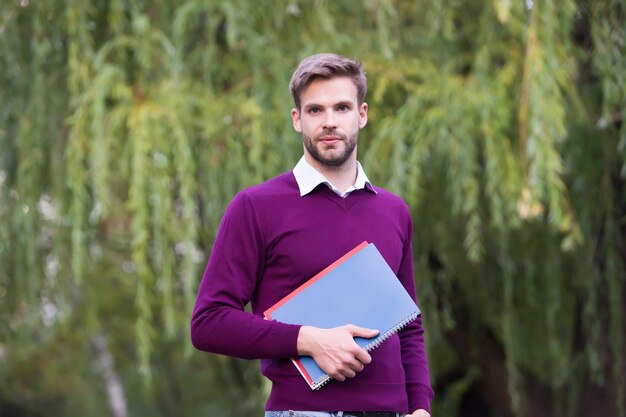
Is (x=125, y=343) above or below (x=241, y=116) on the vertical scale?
below

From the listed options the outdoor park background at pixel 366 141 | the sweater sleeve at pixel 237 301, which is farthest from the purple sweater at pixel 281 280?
the outdoor park background at pixel 366 141

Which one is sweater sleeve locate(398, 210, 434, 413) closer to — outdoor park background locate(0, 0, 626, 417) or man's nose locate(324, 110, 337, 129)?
man's nose locate(324, 110, 337, 129)

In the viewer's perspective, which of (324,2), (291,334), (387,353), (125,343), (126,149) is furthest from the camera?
(125,343)

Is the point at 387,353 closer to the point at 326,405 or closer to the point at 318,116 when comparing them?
the point at 326,405

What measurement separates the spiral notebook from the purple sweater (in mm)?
27

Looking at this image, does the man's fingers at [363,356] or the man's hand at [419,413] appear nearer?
the man's fingers at [363,356]

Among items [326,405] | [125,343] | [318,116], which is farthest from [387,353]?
[125,343]

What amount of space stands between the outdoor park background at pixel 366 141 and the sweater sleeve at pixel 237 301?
2.08 m

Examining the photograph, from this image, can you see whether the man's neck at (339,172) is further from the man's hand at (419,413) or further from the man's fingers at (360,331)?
the man's hand at (419,413)

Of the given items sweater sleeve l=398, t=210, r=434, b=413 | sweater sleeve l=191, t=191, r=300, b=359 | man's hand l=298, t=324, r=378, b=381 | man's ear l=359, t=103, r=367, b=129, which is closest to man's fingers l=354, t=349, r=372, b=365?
man's hand l=298, t=324, r=378, b=381

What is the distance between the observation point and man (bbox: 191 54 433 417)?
185 cm

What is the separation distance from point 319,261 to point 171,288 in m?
2.47

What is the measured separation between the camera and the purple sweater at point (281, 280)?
1873 millimetres

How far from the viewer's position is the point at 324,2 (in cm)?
480
